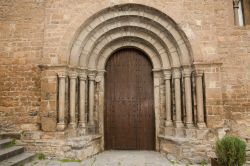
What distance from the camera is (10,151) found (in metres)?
4.89

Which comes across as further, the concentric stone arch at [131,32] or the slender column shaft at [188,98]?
the concentric stone arch at [131,32]

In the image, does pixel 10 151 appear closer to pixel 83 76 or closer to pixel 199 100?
pixel 83 76

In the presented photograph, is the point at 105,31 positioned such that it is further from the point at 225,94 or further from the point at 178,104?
the point at 225,94

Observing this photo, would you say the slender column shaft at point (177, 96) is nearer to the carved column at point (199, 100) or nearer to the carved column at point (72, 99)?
the carved column at point (199, 100)

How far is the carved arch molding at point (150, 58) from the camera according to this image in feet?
18.1

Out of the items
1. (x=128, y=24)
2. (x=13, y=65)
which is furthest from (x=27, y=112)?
(x=128, y=24)

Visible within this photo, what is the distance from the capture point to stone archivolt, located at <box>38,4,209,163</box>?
18.1ft

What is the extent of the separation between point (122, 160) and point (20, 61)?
3658mm

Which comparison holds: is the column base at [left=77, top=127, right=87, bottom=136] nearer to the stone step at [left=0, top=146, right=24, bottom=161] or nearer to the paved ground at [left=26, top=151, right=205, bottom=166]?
the paved ground at [left=26, top=151, right=205, bottom=166]

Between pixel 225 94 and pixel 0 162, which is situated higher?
pixel 225 94

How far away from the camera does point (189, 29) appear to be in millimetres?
5555

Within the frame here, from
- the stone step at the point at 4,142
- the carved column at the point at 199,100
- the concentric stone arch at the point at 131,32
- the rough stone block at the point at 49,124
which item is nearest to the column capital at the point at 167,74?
the concentric stone arch at the point at 131,32

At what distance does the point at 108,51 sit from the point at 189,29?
2252 mm

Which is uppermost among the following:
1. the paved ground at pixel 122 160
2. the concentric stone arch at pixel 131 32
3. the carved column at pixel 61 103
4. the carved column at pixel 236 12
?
the carved column at pixel 236 12
